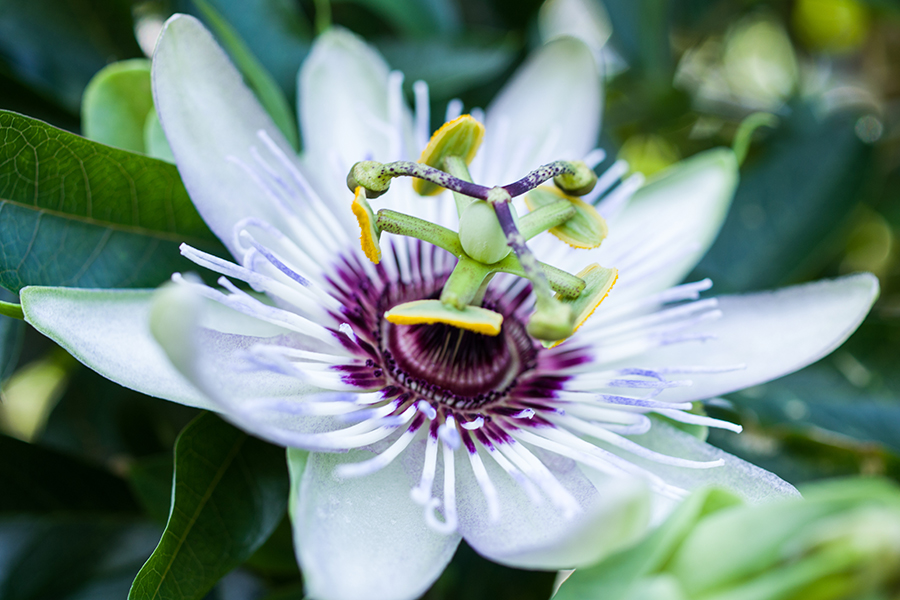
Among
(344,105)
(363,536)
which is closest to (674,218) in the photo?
(344,105)

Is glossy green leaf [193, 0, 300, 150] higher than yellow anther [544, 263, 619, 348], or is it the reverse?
glossy green leaf [193, 0, 300, 150]

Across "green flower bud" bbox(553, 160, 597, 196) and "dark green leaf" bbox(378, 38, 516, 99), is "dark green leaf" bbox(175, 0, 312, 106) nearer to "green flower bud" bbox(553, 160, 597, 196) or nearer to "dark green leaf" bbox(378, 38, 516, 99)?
"dark green leaf" bbox(378, 38, 516, 99)

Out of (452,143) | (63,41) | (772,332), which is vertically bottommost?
(772,332)

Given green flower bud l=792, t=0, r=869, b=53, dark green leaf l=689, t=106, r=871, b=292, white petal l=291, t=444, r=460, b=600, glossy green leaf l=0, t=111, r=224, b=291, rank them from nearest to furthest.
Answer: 1. white petal l=291, t=444, r=460, b=600
2. glossy green leaf l=0, t=111, r=224, b=291
3. dark green leaf l=689, t=106, r=871, b=292
4. green flower bud l=792, t=0, r=869, b=53

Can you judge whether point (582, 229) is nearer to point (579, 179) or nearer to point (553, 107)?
point (579, 179)

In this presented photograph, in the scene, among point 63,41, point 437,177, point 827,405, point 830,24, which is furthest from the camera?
point 830,24

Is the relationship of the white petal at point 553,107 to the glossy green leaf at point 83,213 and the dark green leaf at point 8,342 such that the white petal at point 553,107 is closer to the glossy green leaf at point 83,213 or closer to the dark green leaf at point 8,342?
the glossy green leaf at point 83,213

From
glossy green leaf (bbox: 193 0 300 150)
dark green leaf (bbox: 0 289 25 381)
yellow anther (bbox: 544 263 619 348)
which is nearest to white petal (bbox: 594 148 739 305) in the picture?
yellow anther (bbox: 544 263 619 348)
